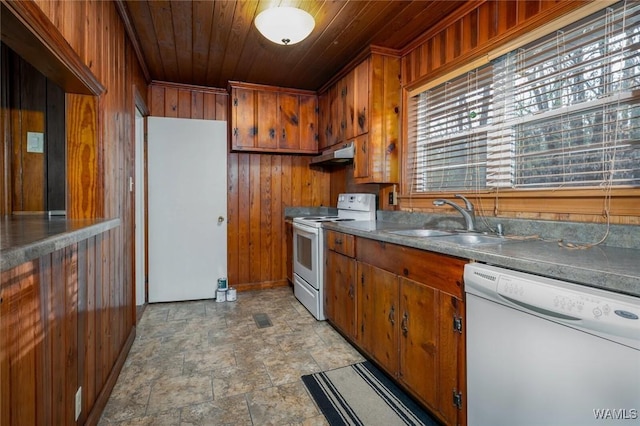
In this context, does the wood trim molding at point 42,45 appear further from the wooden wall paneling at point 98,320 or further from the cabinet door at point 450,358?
the cabinet door at point 450,358

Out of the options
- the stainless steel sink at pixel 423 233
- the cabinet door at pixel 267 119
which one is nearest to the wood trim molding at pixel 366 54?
the cabinet door at pixel 267 119

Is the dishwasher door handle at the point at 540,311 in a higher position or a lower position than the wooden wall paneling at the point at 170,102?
lower

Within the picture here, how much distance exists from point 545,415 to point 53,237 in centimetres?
158

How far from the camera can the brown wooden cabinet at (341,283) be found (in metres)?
2.33

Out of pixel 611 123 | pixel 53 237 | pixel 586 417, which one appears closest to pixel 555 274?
pixel 586 417

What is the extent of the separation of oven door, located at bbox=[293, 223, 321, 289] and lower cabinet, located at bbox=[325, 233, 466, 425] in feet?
1.95

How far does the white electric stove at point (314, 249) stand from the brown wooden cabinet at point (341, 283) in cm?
10

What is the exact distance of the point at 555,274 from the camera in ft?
3.36

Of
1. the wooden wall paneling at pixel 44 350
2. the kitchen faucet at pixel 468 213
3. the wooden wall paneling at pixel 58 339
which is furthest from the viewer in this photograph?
the kitchen faucet at pixel 468 213

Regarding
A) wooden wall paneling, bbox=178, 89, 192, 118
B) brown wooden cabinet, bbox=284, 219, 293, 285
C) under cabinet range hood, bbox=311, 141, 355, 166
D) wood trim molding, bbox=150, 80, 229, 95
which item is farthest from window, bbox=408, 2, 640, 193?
wooden wall paneling, bbox=178, 89, 192, 118

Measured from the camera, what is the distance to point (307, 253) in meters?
3.15

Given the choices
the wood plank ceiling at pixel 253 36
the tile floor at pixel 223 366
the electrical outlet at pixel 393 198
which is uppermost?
the wood plank ceiling at pixel 253 36

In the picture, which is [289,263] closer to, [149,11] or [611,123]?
[149,11]

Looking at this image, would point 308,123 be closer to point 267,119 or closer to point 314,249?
point 267,119
